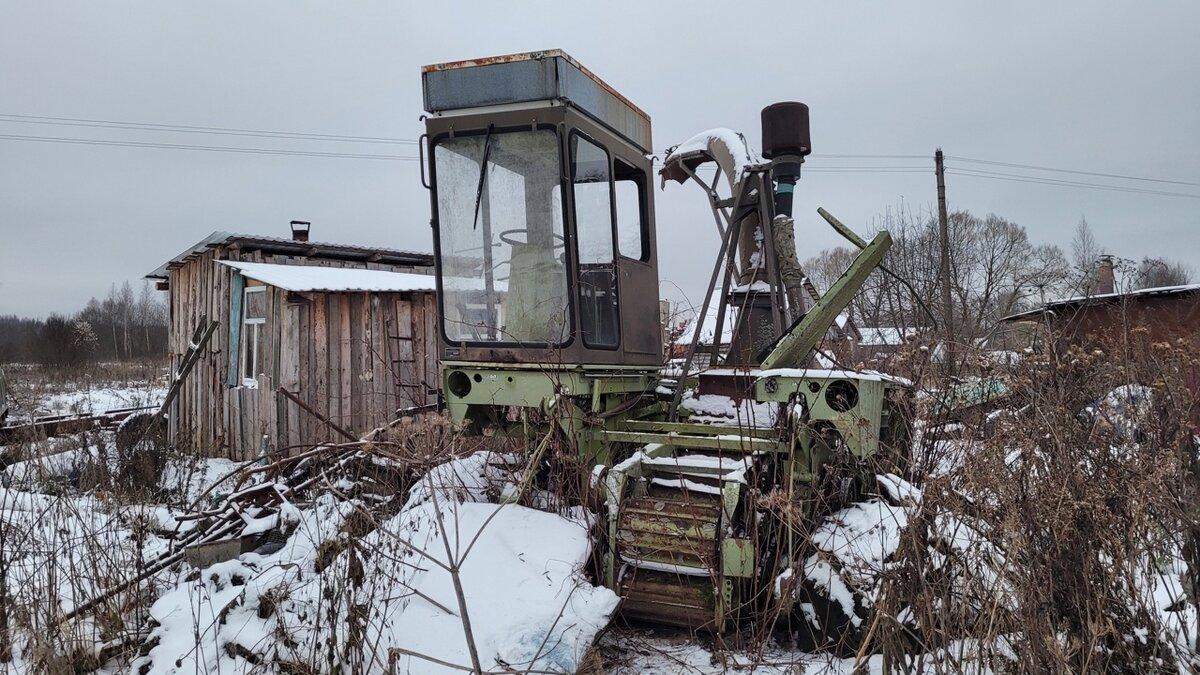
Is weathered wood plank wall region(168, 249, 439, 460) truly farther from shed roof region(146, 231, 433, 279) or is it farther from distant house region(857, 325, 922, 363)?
distant house region(857, 325, 922, 363)

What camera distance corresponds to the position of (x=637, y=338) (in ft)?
20.0

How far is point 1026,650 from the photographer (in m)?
2.83

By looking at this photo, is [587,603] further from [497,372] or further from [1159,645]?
[1159,645]

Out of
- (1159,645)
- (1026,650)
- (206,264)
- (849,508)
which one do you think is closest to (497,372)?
(849,508)

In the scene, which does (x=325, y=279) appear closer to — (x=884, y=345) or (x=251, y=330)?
(x=251, y=330)

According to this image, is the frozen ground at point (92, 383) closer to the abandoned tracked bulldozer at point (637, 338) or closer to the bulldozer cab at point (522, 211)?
the bulldozer cab at point (522, 211)

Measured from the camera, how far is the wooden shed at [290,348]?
1156 cm

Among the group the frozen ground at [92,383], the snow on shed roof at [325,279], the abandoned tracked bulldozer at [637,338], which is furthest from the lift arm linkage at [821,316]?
the frozen ground at [92,383]

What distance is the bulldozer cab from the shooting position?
5312 mm

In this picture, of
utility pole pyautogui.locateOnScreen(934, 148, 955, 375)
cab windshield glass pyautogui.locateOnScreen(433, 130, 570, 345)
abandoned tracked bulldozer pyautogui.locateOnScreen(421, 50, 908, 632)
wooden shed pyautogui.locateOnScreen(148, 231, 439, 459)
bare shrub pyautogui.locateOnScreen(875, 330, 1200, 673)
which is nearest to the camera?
bare shrub pyautogui.locateOnScreen(875, 330, 1200, 673)

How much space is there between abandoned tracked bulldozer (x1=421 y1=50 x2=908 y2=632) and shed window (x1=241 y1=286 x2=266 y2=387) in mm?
7698

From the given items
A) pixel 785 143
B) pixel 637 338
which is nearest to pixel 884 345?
pixel 785 143

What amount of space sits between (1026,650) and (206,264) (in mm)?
13803

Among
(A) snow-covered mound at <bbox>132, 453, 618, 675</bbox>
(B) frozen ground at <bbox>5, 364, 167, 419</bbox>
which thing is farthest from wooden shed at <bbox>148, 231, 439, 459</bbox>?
(A) snow-covered mound at <bbox>132, 453, 618, 675</bbox>
